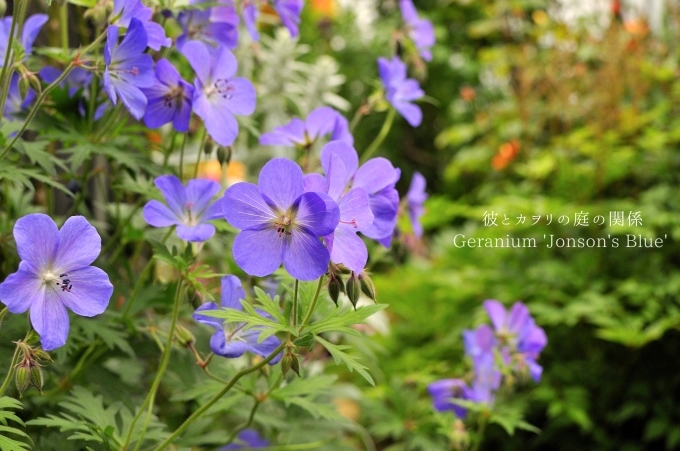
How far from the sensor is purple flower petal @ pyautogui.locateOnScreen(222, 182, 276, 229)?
2.29 feet

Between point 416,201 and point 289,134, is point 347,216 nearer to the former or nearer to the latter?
point 289,134

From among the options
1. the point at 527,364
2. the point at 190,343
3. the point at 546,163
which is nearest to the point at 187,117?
the point at 190,343

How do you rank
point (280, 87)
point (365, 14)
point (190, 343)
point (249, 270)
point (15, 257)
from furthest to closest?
point (365, 14) → point (280, 87) → point (15, 257) → point (190, 343) → point (249, 270)

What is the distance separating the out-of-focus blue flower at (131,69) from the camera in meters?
0.81

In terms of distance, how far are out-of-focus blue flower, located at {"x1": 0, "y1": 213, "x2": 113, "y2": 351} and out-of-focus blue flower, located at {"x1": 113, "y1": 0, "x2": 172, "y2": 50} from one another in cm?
28

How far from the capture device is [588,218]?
2564 mm

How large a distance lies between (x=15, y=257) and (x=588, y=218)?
6.86 ft

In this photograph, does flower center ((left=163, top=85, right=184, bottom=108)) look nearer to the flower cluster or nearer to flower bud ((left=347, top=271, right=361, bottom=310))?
flower bud ((left=347, top=271, right=361, bottom=310))

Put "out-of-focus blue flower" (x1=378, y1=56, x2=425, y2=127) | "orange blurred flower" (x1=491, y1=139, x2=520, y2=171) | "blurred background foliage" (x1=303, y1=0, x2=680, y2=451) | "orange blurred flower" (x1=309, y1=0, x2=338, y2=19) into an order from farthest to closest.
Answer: "orange blurred flower" (x1=309, y1=0, x2=338, y2=19) < "orange blurred flower" (x1=491, y1=139, x2=520, y2=171) < "blurred background foliage" (x1=303, y1=0, x2=680, y2=451) < "out-of-focus blue flower" (x1=378, y1=56, x2=425, y2=127)

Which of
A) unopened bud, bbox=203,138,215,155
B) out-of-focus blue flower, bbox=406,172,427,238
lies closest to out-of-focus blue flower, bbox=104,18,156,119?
unopened bud, bbox=203,138,215,155

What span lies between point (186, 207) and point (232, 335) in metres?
0.18

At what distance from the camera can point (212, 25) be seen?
3.58ft

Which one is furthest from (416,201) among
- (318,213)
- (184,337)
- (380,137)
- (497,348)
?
(318,213)

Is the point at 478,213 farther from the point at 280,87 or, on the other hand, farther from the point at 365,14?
the point at 365,14
